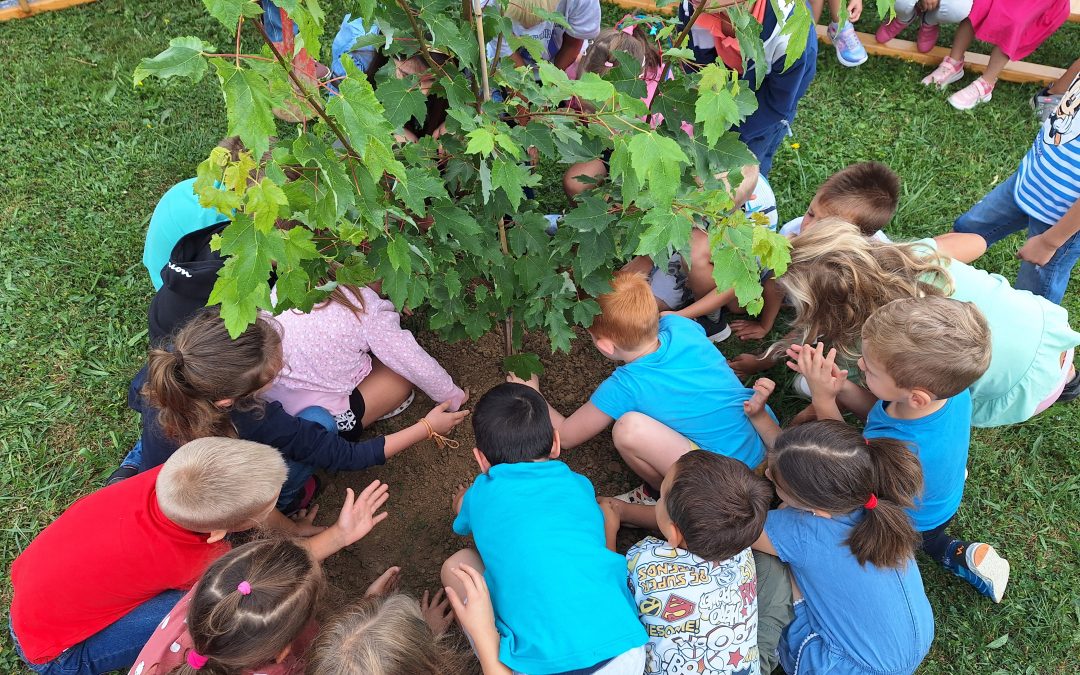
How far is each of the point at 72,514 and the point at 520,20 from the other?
2480 millimetres

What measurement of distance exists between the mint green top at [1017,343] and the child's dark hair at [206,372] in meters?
2.51

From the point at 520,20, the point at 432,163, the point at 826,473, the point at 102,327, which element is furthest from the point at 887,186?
the point at 102,327

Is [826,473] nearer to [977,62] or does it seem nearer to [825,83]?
[825,83]

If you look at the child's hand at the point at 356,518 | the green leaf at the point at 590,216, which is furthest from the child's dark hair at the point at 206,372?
the green leaf at the point at 590,216

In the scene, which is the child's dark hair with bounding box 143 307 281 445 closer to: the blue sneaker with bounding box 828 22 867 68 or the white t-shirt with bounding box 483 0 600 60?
the white t-shirt with bounding box 483 0 600 60

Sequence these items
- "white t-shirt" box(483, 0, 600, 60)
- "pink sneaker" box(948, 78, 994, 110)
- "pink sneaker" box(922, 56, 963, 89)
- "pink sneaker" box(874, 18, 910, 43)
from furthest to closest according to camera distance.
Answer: "pink sneaker" box(874, 18, 910, 43) < "pink sneaker" box(922, 56, 963, 89) < "pink sneaker" box(948, 78, 994, 110) < "white t-shirt" box(483, 0, 600, 60)

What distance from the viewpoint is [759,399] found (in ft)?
8.79

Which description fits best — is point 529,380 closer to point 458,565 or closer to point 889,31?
point 458,565

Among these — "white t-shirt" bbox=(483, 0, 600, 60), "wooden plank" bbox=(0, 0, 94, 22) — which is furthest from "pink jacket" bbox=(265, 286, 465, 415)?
"wooden plank" bbox=(0, 0, 94, 22)

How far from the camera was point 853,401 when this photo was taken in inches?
109

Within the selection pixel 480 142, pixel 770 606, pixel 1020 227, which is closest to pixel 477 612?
pixel 770 606

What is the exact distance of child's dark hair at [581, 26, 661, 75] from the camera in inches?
106

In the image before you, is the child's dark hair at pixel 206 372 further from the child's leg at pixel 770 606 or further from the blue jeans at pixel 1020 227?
the blue jeans at pixel 1020 227

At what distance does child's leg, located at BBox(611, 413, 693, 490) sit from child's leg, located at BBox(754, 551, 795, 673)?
442 millimetres
